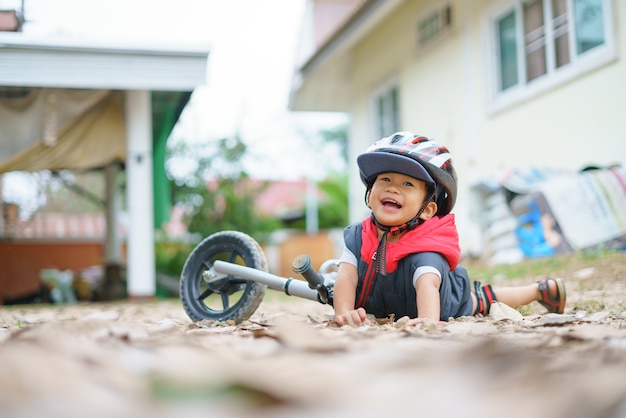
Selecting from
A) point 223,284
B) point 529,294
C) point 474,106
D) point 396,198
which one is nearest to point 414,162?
point 396,198

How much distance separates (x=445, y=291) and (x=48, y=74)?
6412mm

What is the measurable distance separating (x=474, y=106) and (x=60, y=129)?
530 cm

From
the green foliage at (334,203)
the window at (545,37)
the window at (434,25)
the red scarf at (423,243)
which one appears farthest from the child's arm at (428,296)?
the green foliage at (334,203)

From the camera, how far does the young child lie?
3.07 metres

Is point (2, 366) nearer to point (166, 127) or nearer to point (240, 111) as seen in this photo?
point (166, 127)

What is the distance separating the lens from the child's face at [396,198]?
3.10m

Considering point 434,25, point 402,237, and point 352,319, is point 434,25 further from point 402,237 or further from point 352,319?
point 352,319

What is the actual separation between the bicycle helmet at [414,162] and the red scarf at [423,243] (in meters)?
0.14

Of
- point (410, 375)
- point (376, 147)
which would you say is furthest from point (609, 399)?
point (376, 147)

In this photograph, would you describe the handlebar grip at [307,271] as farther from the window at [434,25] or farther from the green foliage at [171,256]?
the green foliage at [171,256]

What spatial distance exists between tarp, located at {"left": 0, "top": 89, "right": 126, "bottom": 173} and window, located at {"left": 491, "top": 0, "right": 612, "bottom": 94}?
4.79 meters

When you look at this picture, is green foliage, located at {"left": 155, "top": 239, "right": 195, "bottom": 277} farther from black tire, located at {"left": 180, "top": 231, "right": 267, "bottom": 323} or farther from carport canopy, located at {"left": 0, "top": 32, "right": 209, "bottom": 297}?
black tire, located at {"left": 180, "top": 231, "right": 267, "bottom": 323}

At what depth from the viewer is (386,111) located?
13570 millimetres

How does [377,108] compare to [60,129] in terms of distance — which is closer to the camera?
[60,129]
